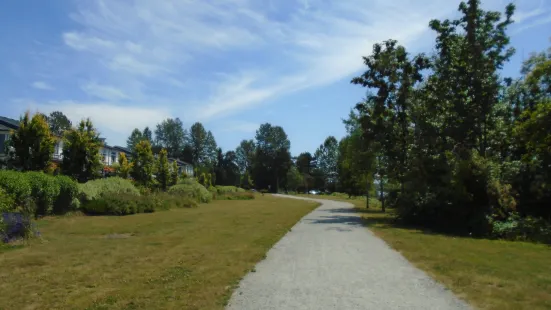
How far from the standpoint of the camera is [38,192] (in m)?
19.0

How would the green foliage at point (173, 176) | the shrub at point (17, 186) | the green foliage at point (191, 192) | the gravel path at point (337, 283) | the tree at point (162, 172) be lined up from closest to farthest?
the gravel path at point (337, 283) → the shrub at point (17, 186) → the green foliage at point (191, 192) → the tree at point (162, 172) → the green foliage at point (173, 176)

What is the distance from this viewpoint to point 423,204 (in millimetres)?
21859


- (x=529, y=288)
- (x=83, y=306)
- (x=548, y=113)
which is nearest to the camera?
(x=83, y=306)

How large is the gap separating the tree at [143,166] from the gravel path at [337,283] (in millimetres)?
29324

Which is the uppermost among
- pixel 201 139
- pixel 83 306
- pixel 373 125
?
pixel 201 139

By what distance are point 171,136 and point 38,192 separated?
10369cm

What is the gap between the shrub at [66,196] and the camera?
2106 cm

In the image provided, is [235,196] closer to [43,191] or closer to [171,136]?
[43,191]

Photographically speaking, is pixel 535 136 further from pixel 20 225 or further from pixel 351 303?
pixel 20 225

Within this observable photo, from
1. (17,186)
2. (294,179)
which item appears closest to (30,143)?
(17,186)

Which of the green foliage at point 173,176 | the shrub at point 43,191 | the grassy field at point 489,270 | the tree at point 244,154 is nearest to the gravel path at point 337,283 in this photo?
the grassy field at point 489,270

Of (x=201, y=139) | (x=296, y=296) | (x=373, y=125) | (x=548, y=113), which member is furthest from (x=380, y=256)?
(x=201, y=139)

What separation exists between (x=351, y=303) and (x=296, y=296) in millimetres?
886

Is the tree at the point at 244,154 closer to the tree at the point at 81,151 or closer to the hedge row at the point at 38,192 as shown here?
the tree at the point at 81,151
